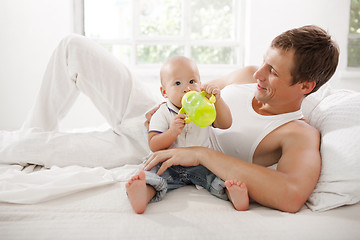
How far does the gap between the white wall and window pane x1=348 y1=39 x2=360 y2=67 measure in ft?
0.67

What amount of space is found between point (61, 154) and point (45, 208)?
1.55 ft

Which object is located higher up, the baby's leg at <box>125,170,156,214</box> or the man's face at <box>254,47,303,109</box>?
the man's face at <box>254,47,303,109</box>

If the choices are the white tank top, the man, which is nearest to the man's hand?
the man

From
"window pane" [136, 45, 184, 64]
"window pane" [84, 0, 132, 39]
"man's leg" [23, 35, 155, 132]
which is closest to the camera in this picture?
"man's leg" [23, 35, 155, 132]

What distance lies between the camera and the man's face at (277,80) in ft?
3.87

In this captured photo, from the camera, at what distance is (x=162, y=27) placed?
11.4 feet

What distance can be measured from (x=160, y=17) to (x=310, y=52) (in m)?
2.55

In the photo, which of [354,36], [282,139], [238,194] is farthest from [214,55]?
[238,194]

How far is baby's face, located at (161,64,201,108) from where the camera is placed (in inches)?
48.1

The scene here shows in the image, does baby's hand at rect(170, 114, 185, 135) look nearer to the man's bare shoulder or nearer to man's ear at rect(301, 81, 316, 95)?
the man's bare shoulder

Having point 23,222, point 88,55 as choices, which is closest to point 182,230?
point 23,222

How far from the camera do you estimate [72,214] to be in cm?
96

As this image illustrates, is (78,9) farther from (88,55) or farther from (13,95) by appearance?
(88,55)

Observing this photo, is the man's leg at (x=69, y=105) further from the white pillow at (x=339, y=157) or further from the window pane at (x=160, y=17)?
the window pane at (x=160, y=17)
